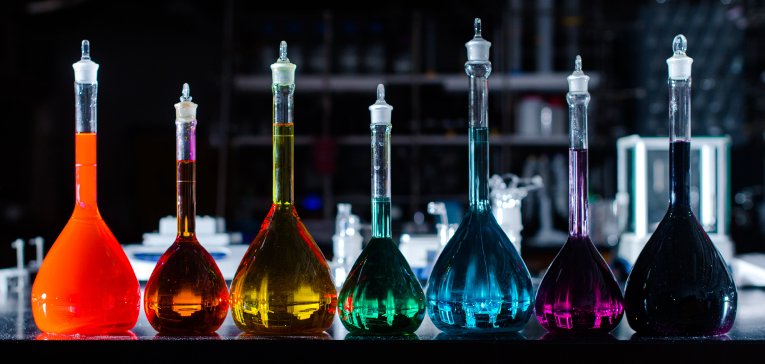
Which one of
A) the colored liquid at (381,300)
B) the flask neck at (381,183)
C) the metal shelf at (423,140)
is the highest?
the metal shelf at (423,140)

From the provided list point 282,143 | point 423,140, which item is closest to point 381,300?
point 282,143

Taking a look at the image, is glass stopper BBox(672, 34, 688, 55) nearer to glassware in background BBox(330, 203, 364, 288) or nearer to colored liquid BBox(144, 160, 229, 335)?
colored liquid BBox(144, 160, 229, 335)

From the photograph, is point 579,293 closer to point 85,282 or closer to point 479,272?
point 479,272

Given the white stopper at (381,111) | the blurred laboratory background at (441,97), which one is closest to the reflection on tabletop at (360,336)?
the white stopper at (381,111)

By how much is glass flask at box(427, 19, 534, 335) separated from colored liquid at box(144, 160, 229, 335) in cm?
15

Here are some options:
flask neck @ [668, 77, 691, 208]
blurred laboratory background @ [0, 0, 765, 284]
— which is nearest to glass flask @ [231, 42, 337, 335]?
flask neck @ [668, 77, 691, 208]

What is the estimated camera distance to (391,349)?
512 mm

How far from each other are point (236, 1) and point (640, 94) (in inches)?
90.9

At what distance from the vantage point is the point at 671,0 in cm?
448

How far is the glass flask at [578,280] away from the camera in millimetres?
534

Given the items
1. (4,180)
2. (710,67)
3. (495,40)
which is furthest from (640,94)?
(4,180)

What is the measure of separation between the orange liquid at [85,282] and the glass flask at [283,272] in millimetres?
79

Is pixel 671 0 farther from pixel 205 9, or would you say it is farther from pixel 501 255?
pixel 501 255

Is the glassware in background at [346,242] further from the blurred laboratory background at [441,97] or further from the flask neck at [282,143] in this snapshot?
the blurred laboratory background at [441,97]
